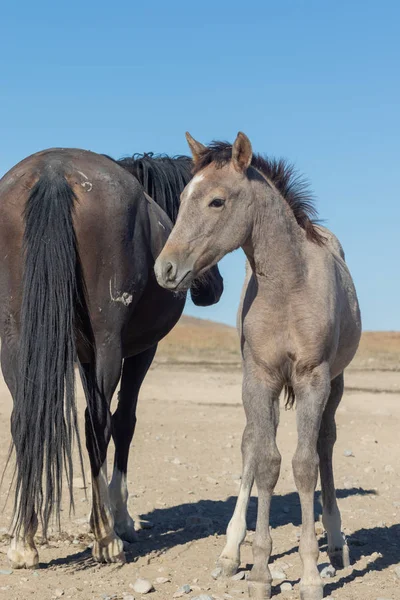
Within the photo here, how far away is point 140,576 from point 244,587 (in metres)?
0.67

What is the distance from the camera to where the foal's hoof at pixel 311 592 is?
4555mm

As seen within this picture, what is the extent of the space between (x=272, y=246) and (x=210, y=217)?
0.47 m

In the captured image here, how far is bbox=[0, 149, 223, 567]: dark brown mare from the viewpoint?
5.06 meters

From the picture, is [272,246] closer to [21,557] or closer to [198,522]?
[21,557]

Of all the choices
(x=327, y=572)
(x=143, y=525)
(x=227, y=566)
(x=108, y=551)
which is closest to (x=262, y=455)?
(x=227, y=566)

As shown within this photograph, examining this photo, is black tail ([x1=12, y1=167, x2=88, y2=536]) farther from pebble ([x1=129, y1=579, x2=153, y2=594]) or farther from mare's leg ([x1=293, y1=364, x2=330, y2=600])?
mare's leg ([x1=293, y1=364, x2=330, y2=600])

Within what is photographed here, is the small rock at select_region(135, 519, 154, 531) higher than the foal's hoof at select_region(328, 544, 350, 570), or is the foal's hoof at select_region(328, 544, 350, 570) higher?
the foal's hoof at select_region(328, 544, 350, 570)

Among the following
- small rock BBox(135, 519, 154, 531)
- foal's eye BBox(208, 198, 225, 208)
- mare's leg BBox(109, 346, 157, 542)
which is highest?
foal's eye BBox(208, 198, 225, 208)

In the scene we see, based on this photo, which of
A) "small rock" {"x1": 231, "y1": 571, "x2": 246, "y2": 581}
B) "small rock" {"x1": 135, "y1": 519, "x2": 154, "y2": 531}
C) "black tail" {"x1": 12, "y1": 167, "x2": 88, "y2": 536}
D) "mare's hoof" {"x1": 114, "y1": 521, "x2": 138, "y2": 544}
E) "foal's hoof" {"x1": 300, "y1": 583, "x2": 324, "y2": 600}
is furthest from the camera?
"small rock" {"x1": 135, "y1": 519, "x2": 154, "y2": 531}

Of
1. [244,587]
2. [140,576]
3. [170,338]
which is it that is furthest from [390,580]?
[170,338]

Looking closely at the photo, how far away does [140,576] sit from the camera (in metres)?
5.19

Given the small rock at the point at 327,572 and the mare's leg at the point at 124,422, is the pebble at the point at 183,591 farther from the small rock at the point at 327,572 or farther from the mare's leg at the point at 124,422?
the mare's leg at the point at 124,422

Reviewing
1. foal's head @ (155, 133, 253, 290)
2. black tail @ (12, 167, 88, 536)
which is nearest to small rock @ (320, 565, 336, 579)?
black tail @ (12, 167, 88, 536)

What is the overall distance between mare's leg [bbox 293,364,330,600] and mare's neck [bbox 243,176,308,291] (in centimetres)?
57
